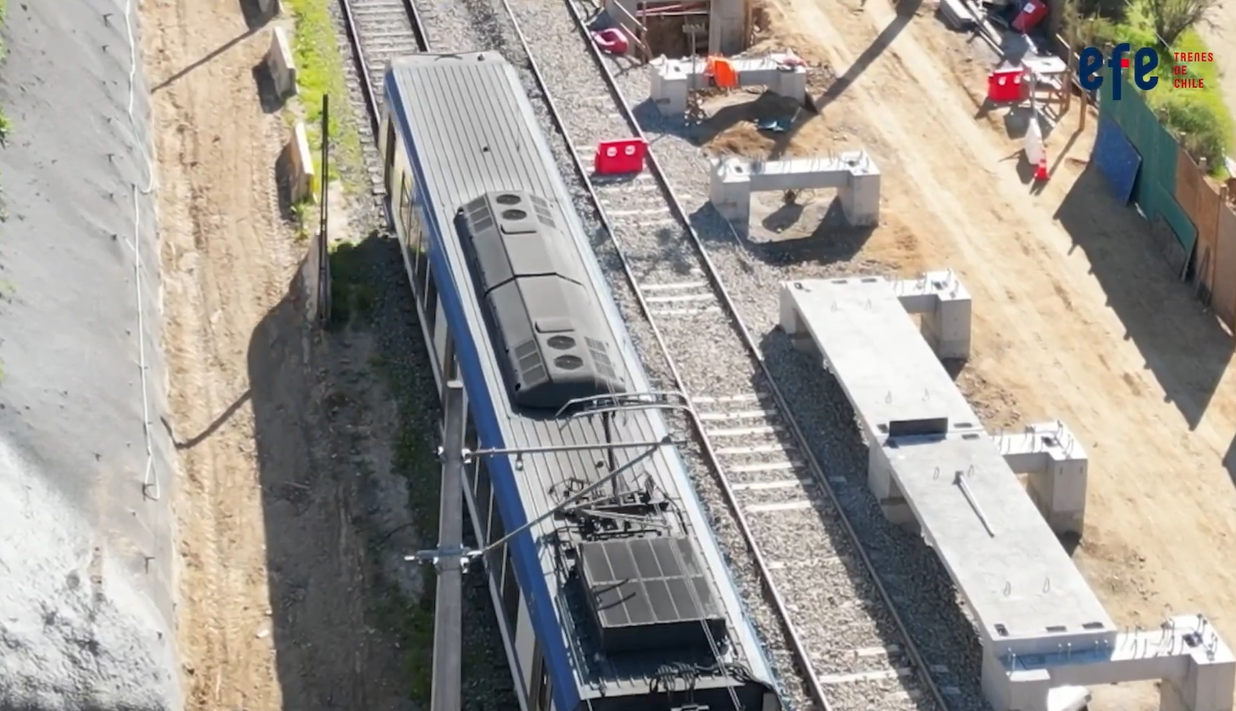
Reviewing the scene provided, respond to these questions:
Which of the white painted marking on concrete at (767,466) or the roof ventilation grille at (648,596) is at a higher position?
the roof ventilation grille at (648,596)

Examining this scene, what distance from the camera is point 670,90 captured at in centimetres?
3541

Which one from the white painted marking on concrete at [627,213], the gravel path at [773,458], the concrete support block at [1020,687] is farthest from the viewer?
the white painted marking on concrete at [627,213]

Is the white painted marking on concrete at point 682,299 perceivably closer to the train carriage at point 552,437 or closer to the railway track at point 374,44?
the train carriage at point 552,437

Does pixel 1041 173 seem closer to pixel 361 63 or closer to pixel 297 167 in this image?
pixel 361 63

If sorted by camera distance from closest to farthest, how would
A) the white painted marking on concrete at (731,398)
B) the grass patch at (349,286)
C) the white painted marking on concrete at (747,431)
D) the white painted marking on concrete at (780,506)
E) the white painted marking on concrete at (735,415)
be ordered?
the white painted marking on concrete at (780,506)
the white painted marking on concrete at (747,431)
the white painted marking on concrete at (735,415)
the white painted marking on concrete at (731,398)
the grass patch at (349,286)

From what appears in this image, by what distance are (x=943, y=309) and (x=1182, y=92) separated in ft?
35.1

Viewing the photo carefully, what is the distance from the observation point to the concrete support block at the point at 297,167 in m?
32.1

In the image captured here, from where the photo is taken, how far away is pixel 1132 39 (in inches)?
1543

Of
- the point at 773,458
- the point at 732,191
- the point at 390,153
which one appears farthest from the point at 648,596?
the point at 732,191

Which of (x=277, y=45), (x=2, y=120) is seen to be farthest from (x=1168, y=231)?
(x=2, y=120)

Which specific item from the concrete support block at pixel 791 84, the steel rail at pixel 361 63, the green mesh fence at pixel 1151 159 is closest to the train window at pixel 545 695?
the steel rail at pixel 361 63

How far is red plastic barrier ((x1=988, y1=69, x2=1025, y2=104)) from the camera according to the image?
121 feet

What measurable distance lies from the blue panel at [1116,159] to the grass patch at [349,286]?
12.5 meters

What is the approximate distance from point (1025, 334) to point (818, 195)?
4.84 m
